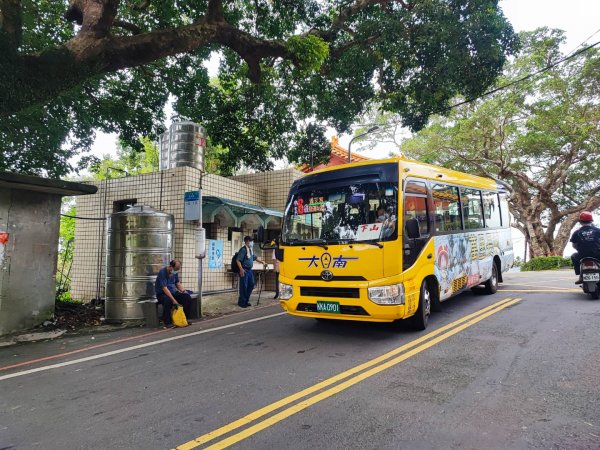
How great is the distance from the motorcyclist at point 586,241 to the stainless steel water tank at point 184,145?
9648mm

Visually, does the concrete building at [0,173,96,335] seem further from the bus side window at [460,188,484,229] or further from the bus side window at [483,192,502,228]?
the bus side window at [483,192,502,228]

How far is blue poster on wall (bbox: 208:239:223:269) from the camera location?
1084cm

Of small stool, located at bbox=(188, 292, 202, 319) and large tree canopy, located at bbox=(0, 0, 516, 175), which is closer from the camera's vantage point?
large tree canopy, located at bbox=(0, 0, 516, 175)

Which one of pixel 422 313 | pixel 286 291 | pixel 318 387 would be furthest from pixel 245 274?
pixel 318 387

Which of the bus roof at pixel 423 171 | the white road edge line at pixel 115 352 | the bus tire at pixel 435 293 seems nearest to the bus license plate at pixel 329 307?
the bus tire at pixel 435 293

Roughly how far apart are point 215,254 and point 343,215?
19.2ft

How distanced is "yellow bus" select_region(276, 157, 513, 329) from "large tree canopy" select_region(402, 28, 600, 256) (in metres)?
16.4

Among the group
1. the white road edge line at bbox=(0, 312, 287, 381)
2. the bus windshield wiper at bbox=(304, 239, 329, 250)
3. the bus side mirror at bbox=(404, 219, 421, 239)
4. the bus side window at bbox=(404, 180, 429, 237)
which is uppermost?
the bus side window at bbox=(404, 180, 429, 237)

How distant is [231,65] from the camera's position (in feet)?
42.3

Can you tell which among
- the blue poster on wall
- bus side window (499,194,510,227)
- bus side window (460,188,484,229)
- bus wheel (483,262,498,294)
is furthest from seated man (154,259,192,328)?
bus side window (499,194,510,227)

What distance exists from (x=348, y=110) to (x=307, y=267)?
22.2ft

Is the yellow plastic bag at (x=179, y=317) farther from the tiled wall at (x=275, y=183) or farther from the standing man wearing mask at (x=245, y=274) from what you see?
the tiled wall at (x=275, y=183)

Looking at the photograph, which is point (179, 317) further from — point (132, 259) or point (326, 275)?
point (326, 275)

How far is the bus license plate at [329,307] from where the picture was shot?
19.2ft
